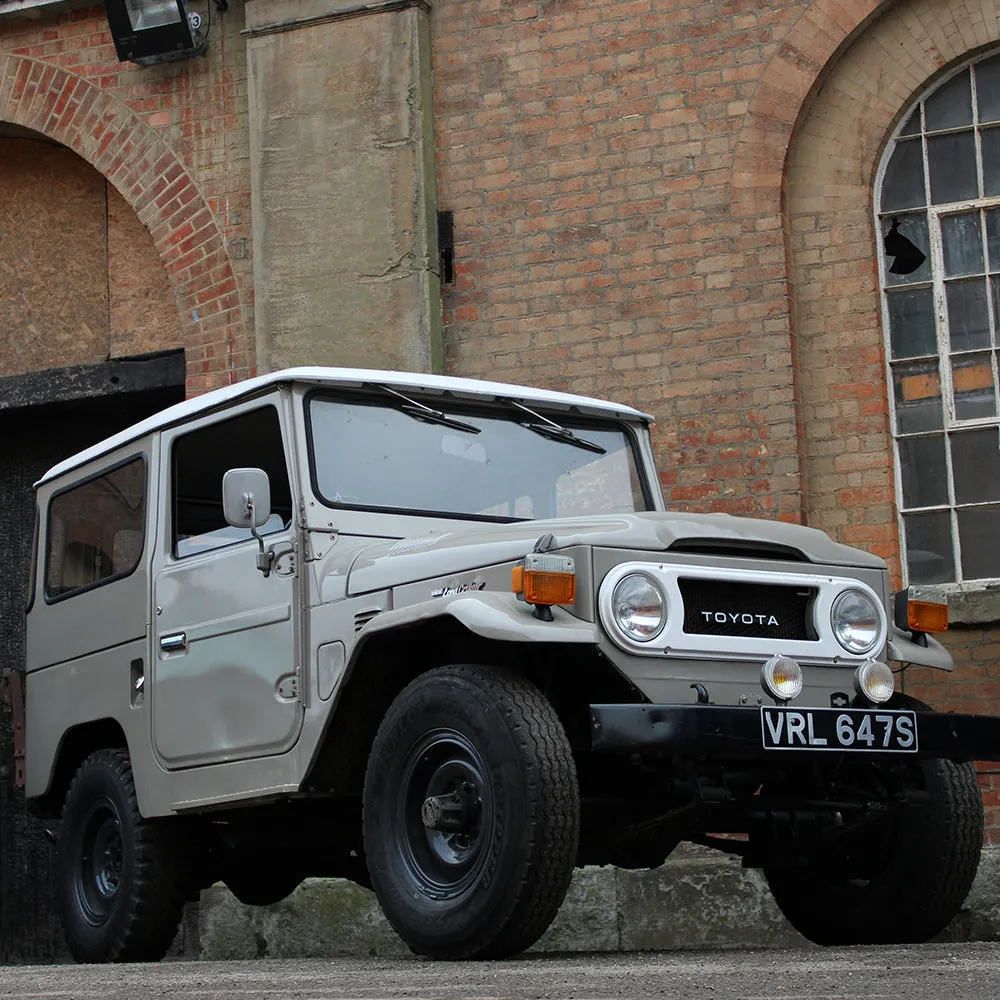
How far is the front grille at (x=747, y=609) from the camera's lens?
19.4 ft

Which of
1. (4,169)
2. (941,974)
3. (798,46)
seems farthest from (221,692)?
(4,169)

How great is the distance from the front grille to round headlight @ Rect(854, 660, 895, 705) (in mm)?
198

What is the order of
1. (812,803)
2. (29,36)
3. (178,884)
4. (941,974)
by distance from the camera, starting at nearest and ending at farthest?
(941,974), (812,803), (178,884), (29,36)

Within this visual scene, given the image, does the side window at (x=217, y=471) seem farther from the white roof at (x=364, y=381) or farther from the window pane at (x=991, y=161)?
the window pane at (x=991, y=161)

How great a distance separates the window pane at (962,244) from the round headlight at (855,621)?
397cm

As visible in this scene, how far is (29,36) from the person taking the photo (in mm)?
11812

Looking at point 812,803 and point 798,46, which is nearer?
point 812,803

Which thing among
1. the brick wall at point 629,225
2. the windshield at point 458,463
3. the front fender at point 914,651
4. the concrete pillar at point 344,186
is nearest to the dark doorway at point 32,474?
the concrete pillar at point 344,186

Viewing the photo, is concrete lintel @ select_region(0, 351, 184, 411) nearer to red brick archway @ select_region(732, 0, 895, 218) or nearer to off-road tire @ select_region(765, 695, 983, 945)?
red brick archway @ select_region(732, 0, 895, 218)

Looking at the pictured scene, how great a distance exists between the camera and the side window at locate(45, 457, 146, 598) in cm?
776

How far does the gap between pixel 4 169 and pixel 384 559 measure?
698 cm

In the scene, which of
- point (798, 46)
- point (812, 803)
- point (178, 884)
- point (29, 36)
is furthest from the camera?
point (29, 36)

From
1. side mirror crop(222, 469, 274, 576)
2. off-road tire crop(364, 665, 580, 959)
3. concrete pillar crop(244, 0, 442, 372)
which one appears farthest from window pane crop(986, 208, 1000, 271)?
off-road tire crop(364, 665, 580, 959)

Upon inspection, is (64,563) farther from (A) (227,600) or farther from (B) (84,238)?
(B) (84,238)
